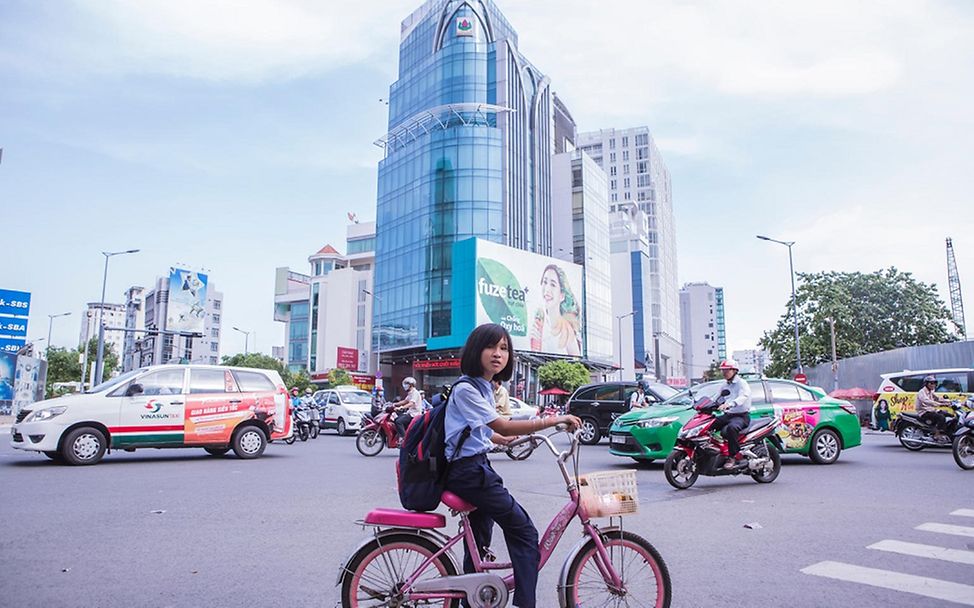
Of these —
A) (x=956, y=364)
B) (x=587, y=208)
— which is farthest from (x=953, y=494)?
(x=587, y=208)

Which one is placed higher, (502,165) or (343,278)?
(502,165)

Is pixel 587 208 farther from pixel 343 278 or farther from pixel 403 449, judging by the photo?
pixel 403 449

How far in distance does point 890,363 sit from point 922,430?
17.6 meters

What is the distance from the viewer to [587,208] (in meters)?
87.2

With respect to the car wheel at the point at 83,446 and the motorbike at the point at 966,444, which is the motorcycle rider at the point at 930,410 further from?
the car wheel at the point at 83,446

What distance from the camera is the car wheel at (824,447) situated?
40.6 ft

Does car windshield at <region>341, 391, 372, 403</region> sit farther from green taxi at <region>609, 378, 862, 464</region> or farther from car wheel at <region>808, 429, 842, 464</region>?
car wheel at <region>808, 429, 842, 464</region>

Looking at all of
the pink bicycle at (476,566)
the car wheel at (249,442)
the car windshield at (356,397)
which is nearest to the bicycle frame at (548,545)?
the pink bicycle at (476,566)

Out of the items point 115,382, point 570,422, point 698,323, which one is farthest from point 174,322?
point 698,323

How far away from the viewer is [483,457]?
11.5 ft

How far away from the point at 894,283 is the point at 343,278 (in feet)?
223

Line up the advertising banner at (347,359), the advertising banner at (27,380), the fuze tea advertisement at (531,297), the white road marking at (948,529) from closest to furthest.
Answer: the white road marking at (948,529), the advertising banner at (27,380), the fuze tea advertisement at (531,297), the advertising banner at (347,359)

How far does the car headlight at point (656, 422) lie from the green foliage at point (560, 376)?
51397 mm

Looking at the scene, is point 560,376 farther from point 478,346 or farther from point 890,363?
point 478,346
